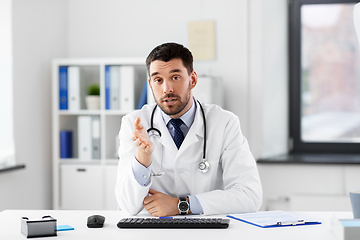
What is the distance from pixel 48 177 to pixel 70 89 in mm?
695

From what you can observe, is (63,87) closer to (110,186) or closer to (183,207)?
(110,186)

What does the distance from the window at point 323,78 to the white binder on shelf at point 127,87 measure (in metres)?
1.26

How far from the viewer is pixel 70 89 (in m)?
3.21

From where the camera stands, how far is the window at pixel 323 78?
343cm

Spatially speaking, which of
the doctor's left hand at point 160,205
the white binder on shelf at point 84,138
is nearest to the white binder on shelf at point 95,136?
the white binder on shelf at point 84,138

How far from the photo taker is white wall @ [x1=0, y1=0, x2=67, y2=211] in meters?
2.94

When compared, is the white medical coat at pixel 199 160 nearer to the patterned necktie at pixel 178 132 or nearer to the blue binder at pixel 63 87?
the patterned necktie at pixel 178 132

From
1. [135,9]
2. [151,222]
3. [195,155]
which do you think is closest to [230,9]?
[135,9]

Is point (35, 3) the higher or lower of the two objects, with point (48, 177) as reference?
higher

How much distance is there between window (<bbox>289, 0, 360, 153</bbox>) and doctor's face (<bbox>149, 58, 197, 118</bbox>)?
1.88m

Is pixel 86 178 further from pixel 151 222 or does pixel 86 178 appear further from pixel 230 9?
pixel 151 222

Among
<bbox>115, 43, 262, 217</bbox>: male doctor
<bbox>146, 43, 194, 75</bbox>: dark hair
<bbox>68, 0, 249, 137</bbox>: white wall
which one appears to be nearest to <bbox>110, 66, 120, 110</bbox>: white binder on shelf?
<bbox>68, 0, 249, 137</bbox>: white wall

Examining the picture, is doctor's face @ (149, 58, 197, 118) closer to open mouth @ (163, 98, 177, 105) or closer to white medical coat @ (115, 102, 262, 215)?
open mouth @ (163, 98, 177, 105)

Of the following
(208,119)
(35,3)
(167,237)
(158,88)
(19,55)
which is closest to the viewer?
(167,237)
